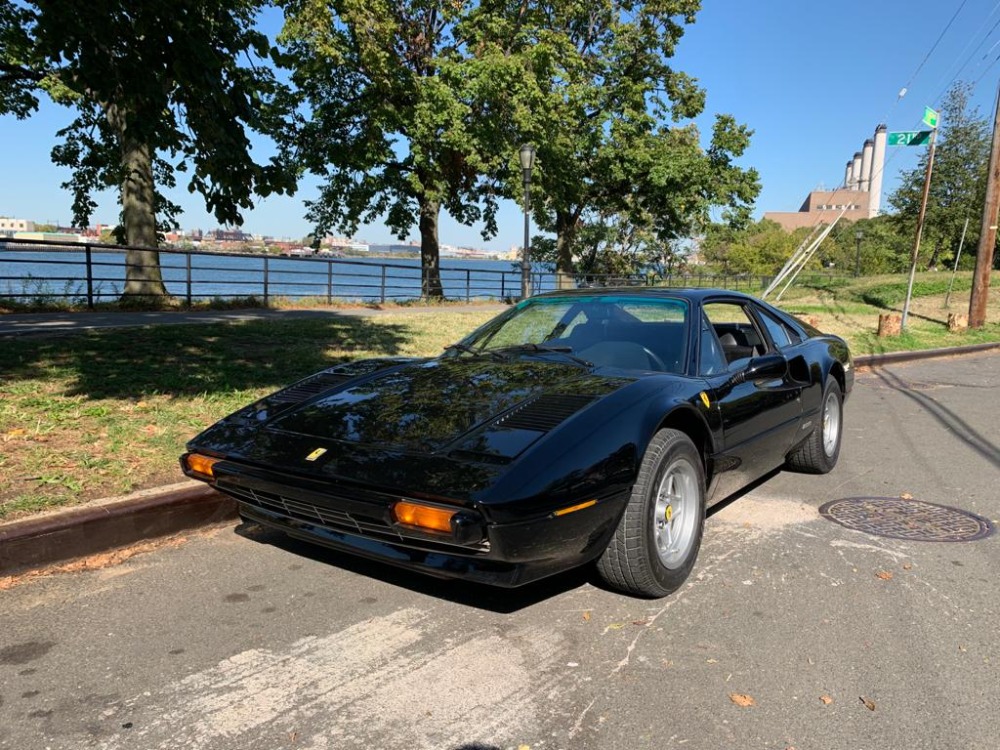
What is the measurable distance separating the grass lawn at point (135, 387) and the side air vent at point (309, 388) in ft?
3.14

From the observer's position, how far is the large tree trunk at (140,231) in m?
13.7

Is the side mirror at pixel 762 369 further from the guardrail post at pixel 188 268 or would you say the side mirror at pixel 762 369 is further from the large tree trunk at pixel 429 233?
the large tree trunk at pixel 429 233

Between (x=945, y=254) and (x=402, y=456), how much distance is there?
182ft

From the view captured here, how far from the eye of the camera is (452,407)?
327cm

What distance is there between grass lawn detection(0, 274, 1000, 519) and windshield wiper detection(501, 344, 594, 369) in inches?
83.1

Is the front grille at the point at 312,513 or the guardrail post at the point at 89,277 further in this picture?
the guardrail post at the point at 89,277

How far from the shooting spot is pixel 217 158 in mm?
5020

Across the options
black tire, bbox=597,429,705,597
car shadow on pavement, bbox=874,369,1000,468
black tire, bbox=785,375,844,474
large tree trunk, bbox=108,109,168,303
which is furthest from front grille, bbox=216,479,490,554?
large tree trunk, bbox=108,109,168,303

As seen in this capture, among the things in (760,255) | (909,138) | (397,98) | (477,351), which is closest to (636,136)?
(397,98)

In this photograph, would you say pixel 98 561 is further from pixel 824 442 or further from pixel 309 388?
pixel 824 442

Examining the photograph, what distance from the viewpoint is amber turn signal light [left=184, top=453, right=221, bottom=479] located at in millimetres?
3297

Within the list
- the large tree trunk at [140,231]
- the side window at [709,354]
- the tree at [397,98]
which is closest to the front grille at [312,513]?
the side window at [709,354]

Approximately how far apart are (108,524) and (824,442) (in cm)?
468

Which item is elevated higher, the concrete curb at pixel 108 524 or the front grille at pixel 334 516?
the front grille at pixel 334 516
